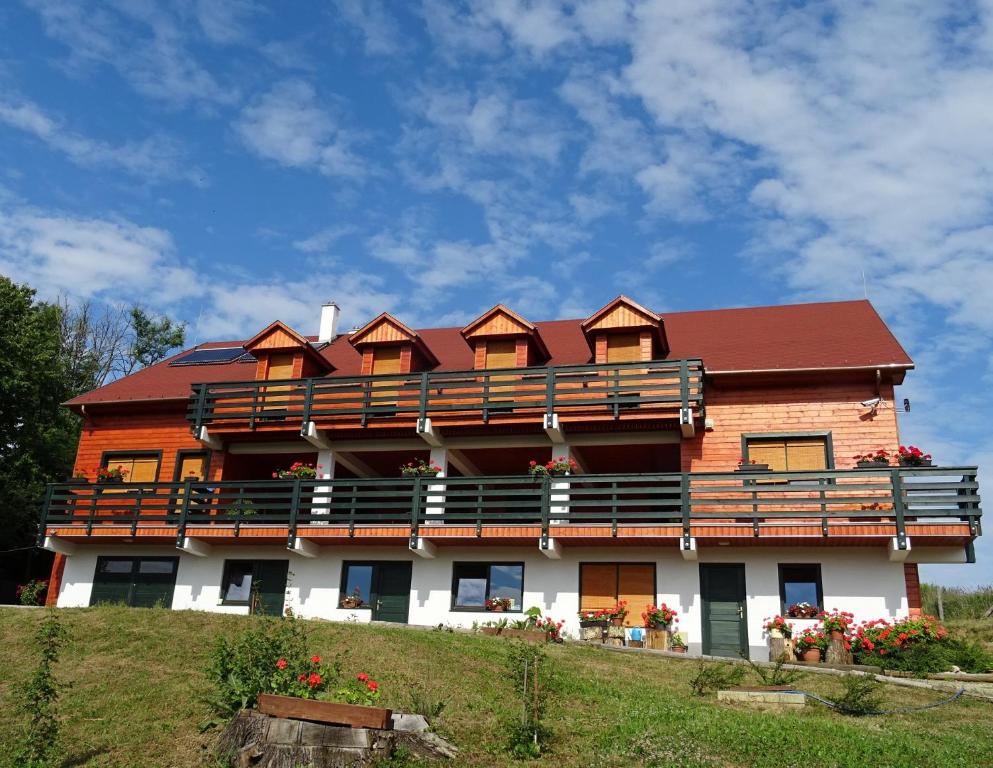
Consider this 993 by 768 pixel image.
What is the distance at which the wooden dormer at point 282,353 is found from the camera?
29.9 m

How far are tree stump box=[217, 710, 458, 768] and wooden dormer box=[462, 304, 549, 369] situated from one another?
55.1 feet

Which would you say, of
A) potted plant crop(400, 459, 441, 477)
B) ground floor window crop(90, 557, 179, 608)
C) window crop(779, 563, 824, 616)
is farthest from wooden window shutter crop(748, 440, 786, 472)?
ground floor window crop(90, 557, 179, 608)

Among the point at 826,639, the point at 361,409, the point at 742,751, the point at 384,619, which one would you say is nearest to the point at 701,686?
the point at 742,751

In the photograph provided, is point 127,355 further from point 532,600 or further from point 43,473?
point 532,600

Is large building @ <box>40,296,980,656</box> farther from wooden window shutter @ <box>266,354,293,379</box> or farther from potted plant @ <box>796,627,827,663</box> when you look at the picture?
potted plant @ <box>796,627,827,663</box>

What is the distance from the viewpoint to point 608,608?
2444 cm

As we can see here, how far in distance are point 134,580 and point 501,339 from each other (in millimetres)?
12694

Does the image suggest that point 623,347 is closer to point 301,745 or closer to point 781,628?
point 781,628

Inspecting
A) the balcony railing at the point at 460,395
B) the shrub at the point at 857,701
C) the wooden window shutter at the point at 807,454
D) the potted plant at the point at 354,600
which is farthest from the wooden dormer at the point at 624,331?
the shrub at the point at 857,701

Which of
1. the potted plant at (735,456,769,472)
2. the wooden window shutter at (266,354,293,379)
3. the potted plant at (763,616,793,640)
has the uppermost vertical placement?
the wooden window shutter at (266,354,293,379)

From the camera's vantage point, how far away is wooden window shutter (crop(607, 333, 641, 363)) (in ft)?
89.4

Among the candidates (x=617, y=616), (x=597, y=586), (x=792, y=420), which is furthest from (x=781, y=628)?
(x=792, y=420)

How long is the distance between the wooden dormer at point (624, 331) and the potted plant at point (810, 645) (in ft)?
27.8

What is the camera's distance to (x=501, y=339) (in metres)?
28.6
